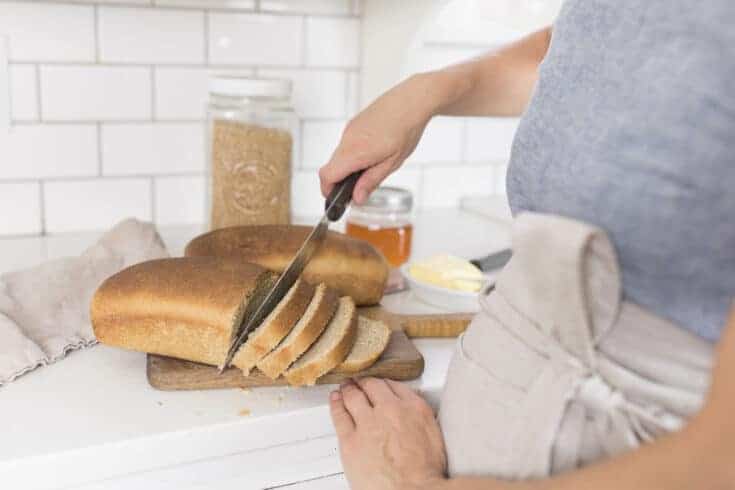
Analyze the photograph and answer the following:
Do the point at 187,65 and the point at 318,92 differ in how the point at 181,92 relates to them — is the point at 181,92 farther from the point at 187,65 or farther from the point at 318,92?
the point at 318,92

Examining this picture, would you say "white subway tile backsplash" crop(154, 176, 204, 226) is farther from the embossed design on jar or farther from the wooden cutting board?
the wooden cutting board

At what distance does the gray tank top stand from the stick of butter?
0.43 m

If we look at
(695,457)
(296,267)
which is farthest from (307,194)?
(695,457)

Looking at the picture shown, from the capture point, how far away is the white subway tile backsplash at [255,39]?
3.98ft

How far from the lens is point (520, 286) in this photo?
55cm

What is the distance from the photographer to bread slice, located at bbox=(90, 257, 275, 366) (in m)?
0.73

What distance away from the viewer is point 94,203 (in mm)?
1198

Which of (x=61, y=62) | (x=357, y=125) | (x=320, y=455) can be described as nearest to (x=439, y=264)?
(x=357, y=125)

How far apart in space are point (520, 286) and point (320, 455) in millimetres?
285

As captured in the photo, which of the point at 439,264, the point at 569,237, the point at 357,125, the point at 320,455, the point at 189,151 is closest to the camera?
the point at 569,237

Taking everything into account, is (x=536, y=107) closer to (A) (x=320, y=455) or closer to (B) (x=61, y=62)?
(A) (x=320, y=455)

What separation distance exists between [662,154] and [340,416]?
351mm

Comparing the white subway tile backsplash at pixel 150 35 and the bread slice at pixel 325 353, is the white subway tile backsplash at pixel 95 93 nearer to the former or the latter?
the white subway tile backsplash at pixel 150 35

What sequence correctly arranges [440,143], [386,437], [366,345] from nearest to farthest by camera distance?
[386,437]
[366,345]
[440,143]
